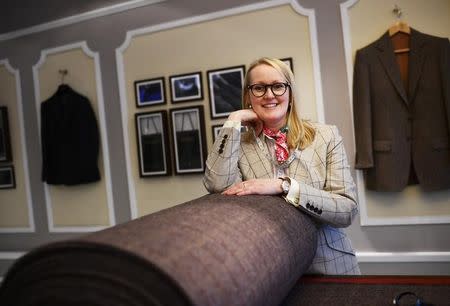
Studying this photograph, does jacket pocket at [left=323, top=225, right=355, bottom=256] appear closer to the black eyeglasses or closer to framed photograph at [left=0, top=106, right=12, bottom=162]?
the black eyeglasses

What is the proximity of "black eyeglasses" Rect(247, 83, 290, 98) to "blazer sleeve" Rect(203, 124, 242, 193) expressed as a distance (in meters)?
0.15

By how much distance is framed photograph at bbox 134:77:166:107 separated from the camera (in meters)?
3.47

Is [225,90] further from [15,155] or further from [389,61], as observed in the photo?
[15,155]

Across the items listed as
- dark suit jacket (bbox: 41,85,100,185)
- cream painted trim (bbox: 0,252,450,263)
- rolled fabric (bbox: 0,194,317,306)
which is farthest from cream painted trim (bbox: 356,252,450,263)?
rolled fabric (bbox: 0,194,317,306)

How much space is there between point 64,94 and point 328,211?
339cm

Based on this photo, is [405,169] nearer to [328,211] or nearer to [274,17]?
[274,17]

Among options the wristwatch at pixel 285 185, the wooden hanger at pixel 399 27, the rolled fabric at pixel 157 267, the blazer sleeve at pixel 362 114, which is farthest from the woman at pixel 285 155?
the wooden hanger at pixel 399 27

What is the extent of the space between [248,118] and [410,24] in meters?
2.05

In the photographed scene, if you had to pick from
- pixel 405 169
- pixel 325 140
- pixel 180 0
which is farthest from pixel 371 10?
pixel 325 140

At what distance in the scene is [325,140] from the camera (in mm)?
1238

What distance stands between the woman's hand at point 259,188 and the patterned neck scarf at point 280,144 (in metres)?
0.22

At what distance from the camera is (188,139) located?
11.2ft

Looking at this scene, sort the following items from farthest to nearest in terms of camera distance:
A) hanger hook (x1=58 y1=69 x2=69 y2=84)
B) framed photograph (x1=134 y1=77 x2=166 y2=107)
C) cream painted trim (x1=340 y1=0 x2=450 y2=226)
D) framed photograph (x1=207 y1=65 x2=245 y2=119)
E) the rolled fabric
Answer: hanger hook (x1=58 y1=69 x2=69 y2=84) < framed photograph (x1=134 y1=77 x2=166 y2=107) < framed photograph (x1=207 y1=65 x2=245 y2=119) < cream painted trim (x1=340 y1=0 x2=450 y2=226) < the rolled fabric

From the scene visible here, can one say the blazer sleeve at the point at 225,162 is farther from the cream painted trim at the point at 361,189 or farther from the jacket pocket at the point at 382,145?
the cream painted trim at the point at 361,189
